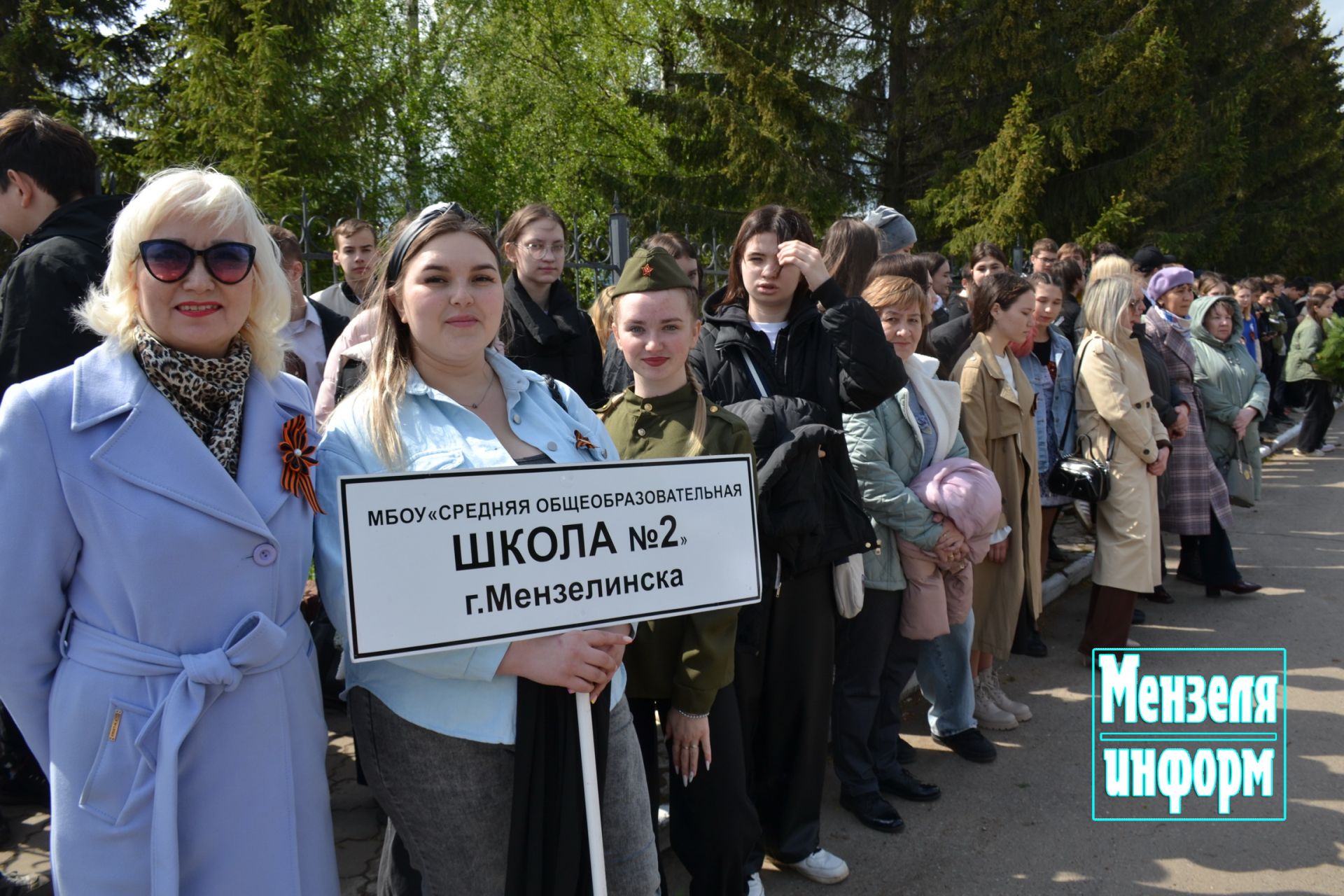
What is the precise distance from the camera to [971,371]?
15.5 ft

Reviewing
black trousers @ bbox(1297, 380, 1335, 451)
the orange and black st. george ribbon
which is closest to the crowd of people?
the orange and black st. george ribbon

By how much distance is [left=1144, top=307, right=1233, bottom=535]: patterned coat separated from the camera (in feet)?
21.0

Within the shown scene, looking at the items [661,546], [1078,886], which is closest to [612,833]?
[661,546]

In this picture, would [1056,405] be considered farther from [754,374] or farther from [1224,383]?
[754,374]

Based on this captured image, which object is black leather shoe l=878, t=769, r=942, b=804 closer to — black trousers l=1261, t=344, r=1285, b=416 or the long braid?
the long braid

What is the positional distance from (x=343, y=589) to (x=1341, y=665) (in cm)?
577

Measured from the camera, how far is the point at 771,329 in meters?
3.41

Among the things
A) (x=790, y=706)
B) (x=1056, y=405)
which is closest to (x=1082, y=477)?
(x=1056, y=405)

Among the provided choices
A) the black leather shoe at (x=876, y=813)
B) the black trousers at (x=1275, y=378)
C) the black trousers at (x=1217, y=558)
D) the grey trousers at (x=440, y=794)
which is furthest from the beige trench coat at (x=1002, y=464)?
the black trousers at (x=1275, y=378)

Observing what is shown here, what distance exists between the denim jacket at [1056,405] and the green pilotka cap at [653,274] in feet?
11.5

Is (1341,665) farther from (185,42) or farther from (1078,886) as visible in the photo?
(185,42)

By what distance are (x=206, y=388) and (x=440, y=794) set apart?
0.92 metres

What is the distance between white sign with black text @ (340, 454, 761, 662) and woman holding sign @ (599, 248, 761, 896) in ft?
1.66

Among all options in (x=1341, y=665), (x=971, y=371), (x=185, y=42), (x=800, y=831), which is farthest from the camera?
(x=185, y=42)
